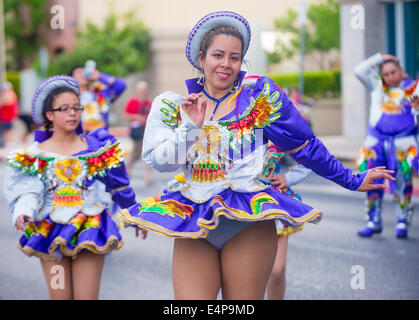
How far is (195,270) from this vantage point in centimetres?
326

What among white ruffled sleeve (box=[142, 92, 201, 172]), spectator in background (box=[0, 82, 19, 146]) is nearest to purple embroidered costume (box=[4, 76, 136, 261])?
white ruffled sleeve (box=[142, 92, 201, 172])

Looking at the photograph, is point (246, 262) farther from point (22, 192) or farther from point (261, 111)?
point (22, 192)

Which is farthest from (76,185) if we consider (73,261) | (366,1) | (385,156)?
(366,1)

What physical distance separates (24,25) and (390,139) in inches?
1718

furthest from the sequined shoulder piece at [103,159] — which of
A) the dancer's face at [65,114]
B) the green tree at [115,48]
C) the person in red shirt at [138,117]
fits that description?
the green tree at [115,48]

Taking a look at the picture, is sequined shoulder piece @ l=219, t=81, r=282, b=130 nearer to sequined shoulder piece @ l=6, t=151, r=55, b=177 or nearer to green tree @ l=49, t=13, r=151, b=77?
sequined shoulder piece @ l=6, t=151, r=55, b=177

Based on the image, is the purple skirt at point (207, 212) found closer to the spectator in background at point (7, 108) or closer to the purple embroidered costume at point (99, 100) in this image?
the purple embroidered costume at point (99, 100)

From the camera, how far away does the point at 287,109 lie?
3566 mm

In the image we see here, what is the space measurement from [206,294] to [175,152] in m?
0.70

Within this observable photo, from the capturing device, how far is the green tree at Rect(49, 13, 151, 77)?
33.4m

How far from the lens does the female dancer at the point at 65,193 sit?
4.54 meters

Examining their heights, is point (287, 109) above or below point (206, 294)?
above

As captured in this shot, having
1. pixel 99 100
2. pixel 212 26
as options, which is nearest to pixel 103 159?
pixel 212 26
